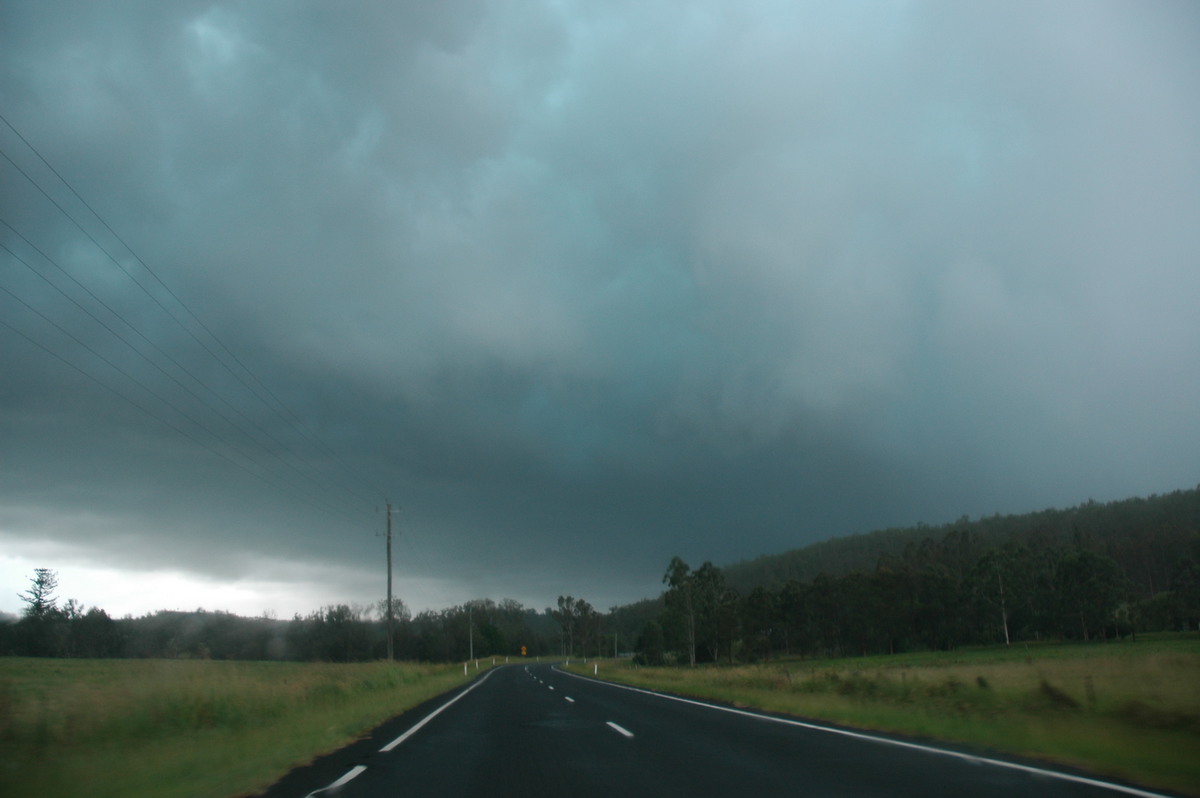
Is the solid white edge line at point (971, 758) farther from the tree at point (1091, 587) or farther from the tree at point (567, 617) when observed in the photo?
the tree at point (567, 617)

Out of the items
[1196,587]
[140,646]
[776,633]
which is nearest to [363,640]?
[140,646]

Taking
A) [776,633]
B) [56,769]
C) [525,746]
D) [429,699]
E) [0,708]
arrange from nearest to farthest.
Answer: [56,769] → [0,708] → [525,746] → [429,699] → [776,633]

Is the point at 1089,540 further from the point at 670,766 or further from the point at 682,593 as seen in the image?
the point at 670,766

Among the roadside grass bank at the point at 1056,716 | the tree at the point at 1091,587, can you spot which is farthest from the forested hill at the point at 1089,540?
the roadside grass bank at the point at 1056,716

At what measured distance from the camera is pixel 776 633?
132 metres

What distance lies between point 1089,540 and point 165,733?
505 feet

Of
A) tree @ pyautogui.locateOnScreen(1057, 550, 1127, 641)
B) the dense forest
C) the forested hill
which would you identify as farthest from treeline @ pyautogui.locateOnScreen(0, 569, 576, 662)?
tree @ pyautogui.locateOnScreen(1057, 550, 1127, 641)

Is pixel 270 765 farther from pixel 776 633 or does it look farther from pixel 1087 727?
pixel 776 633

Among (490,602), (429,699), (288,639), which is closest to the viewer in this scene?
(429,699)

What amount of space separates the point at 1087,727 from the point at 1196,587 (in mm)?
96768

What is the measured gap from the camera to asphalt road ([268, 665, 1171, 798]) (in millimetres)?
7996

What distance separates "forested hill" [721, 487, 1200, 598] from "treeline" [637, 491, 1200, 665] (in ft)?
1.83

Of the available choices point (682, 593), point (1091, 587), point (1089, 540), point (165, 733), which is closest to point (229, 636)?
point (682, 593)

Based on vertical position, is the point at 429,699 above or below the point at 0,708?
below
